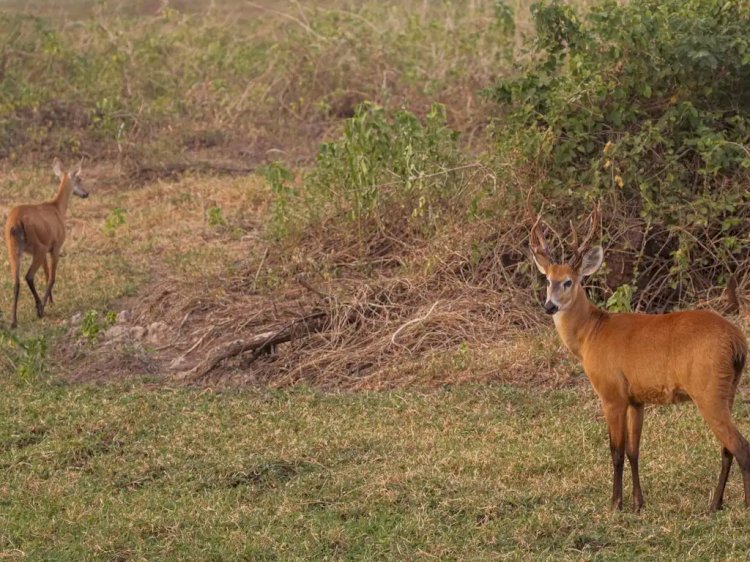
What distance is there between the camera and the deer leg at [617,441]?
5680 mm

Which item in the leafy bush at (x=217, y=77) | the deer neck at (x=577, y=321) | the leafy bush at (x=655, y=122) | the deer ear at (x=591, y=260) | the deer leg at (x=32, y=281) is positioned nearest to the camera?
the deer neck at (x=577, y=321)

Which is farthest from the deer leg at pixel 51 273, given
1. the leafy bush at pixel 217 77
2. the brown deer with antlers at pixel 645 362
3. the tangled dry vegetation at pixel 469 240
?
Result: the brown deer with antlers at pixel 645 362

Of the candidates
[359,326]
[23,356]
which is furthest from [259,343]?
[23,356]

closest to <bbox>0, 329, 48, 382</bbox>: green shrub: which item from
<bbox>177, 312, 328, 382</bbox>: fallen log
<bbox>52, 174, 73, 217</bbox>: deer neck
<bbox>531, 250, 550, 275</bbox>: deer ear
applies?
<bbox>177, 312, 328, 382</bbox>: fallen log

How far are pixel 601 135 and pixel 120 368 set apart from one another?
3.56 meters

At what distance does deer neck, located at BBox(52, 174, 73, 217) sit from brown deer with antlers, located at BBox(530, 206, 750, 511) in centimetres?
596

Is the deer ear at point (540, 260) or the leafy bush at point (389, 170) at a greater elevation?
the deer ear at point (540, 260)

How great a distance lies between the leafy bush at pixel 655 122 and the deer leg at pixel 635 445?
263cm

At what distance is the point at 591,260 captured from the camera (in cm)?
634

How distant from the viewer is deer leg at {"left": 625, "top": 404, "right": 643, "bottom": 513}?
5.71m

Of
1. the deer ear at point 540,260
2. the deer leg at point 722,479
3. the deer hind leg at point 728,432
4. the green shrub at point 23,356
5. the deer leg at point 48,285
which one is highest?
the deer ear at point 540,260

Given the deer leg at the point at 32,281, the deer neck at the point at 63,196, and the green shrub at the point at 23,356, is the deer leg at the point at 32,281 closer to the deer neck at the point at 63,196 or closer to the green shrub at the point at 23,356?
the deer neck at the point at 63,196

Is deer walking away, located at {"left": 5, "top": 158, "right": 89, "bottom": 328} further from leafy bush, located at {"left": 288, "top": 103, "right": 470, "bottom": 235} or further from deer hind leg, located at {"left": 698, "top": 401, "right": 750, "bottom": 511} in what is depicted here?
deer hind leg, located at {"left": 698, "top": 401, "right": 750, "bottom": 511}

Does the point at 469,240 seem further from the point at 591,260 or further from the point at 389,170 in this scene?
the point at 591,260
